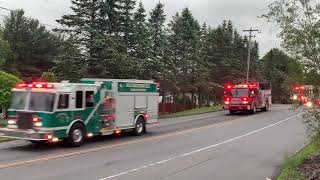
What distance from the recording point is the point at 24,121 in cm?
1917

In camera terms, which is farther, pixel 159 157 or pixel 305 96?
pixel 159 157

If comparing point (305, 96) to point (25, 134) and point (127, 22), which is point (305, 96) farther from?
point (127, 22)

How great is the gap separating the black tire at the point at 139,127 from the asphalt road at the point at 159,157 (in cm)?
43

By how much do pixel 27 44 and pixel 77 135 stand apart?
173 ft

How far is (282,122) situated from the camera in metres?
35.7

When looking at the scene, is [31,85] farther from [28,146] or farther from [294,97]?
[294,97]

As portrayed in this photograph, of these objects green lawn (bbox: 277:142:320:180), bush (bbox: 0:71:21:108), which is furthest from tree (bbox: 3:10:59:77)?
green lawn (bbox: 277:142:320:180)

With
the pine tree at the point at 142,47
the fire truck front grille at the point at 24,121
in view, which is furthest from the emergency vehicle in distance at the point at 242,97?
the fire truck front grille at the point at 24,121

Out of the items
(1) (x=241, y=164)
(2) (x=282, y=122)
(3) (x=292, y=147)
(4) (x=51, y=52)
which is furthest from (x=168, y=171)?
(4) (x=51, y=52)

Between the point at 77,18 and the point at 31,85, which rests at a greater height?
the point at 77,18

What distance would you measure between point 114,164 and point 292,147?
912 cm

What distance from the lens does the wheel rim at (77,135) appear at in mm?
19906

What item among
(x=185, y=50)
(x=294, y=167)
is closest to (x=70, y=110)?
(x=294, y=167)

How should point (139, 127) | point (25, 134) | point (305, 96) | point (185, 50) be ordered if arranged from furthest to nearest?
point (185, 50) → point (139, 127) → point (25, 134) → point (305, 96)
